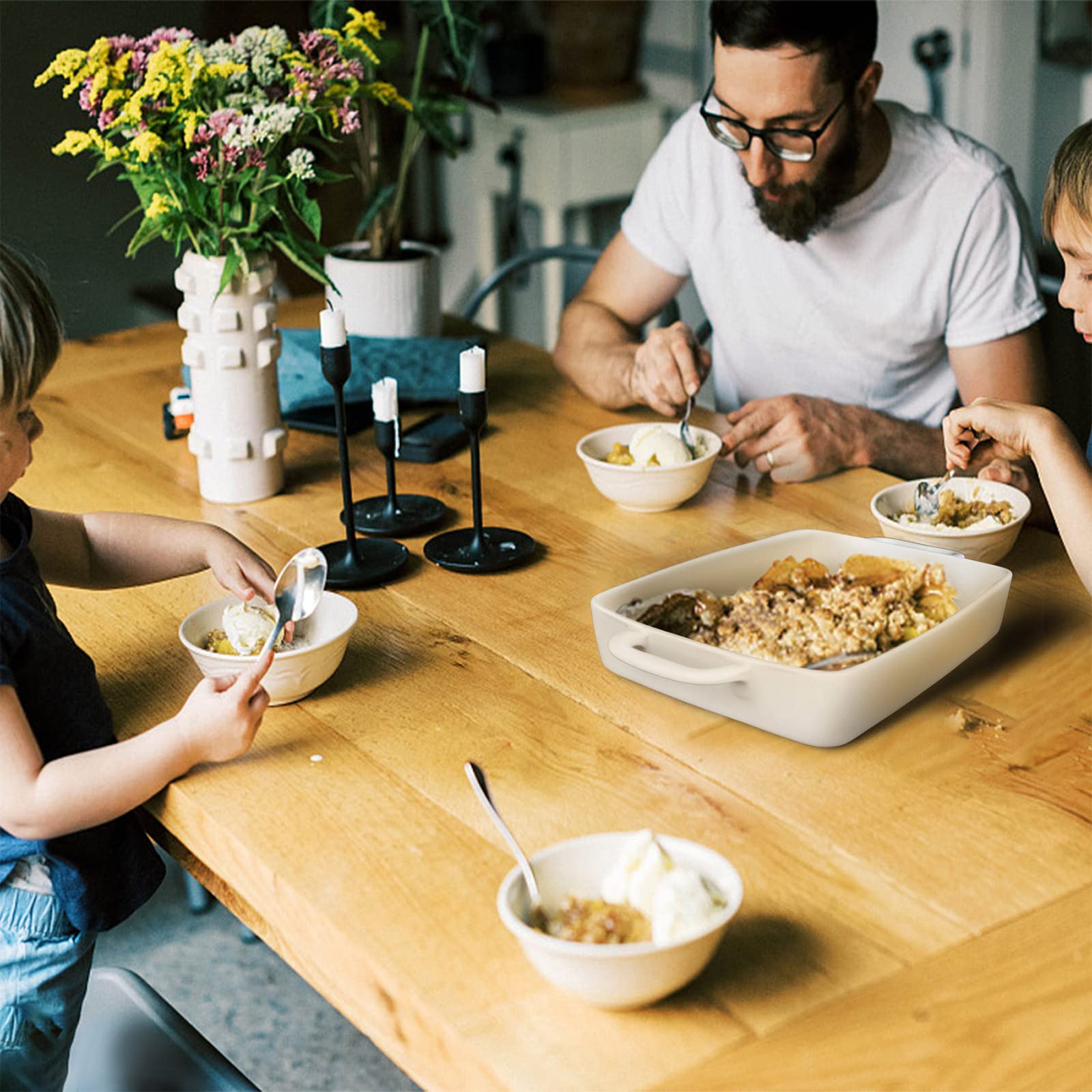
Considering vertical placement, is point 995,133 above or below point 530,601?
above

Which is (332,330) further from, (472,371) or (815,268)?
(815,268)

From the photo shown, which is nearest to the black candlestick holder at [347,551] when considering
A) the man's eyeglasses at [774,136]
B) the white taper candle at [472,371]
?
the white taper candle at [472,371]

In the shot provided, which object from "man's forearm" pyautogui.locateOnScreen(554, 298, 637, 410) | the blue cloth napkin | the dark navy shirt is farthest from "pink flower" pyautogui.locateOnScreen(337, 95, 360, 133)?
the dark navy shirt

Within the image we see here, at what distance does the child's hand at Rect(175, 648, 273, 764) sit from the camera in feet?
3.55

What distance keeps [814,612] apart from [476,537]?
1.48ft

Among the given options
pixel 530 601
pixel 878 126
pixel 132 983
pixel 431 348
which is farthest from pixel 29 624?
pixel 878 126

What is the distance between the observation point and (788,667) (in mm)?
1097

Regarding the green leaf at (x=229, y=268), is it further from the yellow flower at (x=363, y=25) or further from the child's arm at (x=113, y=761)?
the child's arm at (x=113, y=761)

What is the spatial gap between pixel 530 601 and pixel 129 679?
15.5 inches

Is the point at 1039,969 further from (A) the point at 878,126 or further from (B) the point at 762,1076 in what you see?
(A) the point at 878,126

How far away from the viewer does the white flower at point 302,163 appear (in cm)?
150

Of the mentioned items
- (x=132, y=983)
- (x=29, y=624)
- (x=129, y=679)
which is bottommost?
(x=132, y=983)

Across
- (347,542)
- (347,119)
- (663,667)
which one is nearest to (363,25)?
(347,119)

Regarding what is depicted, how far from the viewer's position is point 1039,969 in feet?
2.88
